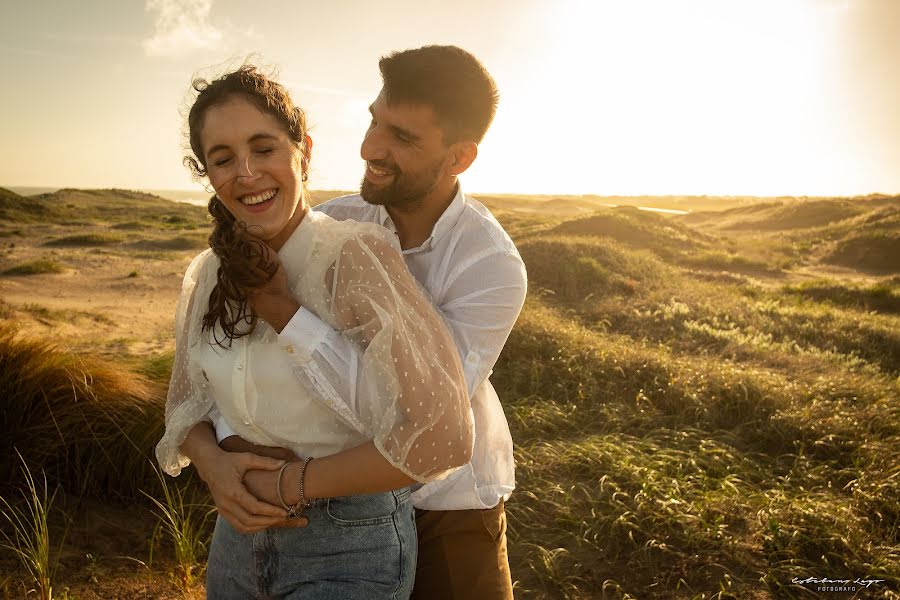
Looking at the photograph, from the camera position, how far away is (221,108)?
1.91 meters

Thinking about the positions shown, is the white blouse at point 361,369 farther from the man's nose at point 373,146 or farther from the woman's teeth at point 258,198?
the man's nose at point 373,146

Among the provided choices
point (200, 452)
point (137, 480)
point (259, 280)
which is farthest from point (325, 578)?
point (137, 480)

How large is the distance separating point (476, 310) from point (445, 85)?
1.17 metres

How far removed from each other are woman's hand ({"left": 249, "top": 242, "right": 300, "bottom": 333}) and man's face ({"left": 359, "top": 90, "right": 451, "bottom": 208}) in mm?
1078

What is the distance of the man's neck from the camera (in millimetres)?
2803

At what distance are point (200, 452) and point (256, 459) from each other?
0.29 metres

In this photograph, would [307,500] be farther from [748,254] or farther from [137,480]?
[748,254]

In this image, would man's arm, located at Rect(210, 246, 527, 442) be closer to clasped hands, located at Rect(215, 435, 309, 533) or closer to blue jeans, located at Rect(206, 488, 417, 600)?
clasped hands, located at Rect(215, 435, 309, 533)

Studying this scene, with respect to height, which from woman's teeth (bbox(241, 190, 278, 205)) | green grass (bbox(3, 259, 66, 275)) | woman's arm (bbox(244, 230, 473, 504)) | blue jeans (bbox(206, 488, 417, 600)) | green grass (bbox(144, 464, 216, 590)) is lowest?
green grass (bbox(144, 464, 216, 590))

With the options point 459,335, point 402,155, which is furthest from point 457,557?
point 402,155

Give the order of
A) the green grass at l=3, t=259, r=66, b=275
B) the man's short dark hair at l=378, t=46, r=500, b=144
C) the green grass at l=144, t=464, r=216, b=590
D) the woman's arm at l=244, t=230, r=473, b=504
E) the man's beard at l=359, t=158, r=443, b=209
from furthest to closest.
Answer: the green grass at l=3, t=259, r=66, b=275 < the green grass at l=144, t=464, r=216, b=590 < the man's short dark hair at l=378, t=46, r=500, b=144 < the man's beard at l=359, t=158, r=443, b=209 < the woman's arm at l=244, t=230, r=473, b=504

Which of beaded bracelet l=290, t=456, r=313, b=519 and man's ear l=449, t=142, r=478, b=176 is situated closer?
beaded bracelet l=290, t=456, r=313, b=519

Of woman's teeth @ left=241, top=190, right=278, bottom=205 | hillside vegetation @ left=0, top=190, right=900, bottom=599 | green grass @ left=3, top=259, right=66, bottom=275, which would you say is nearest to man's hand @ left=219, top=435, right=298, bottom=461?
woman's teeth @ left=241, top=190, right=278, bottom=205

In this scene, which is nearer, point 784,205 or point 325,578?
point 325,578
